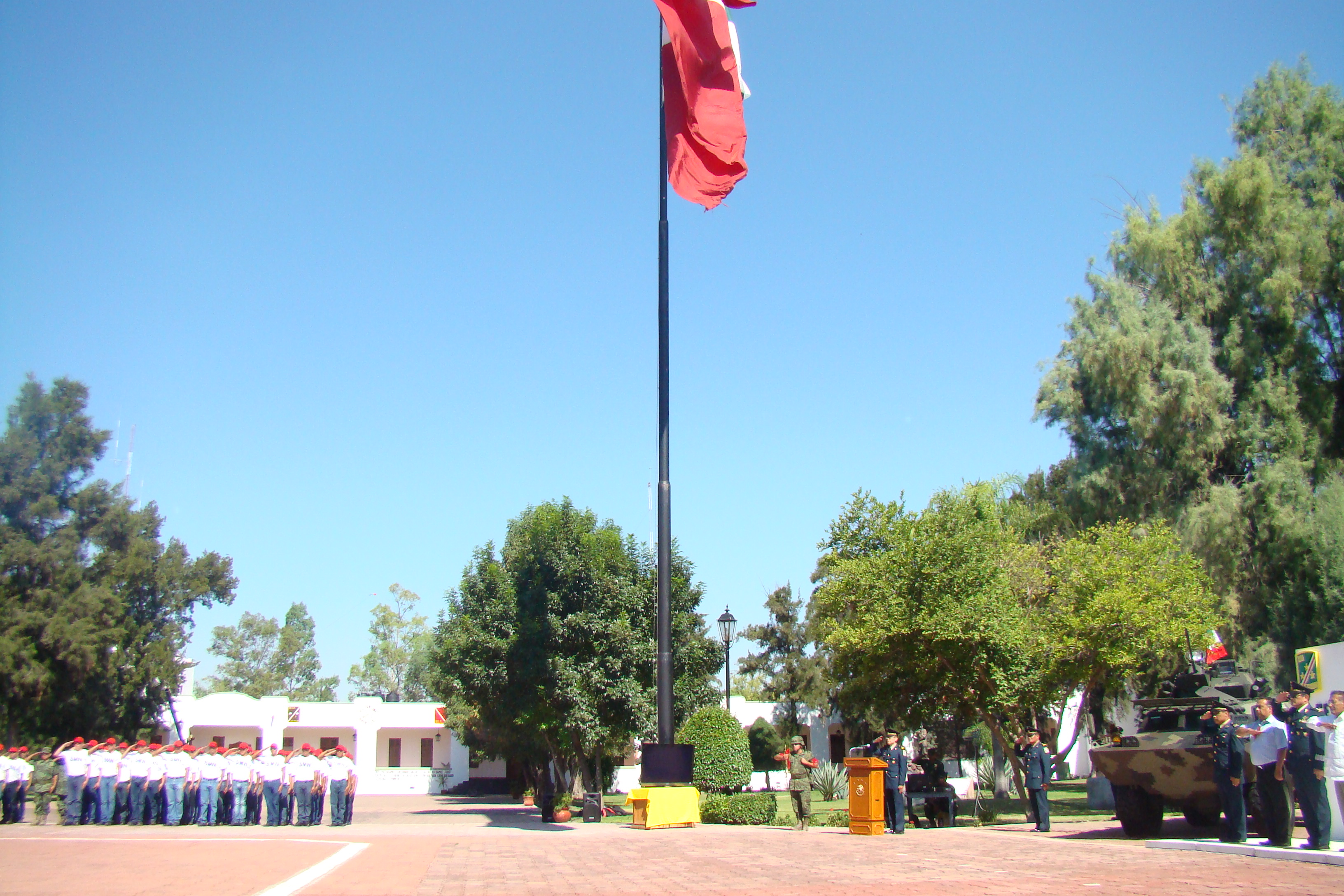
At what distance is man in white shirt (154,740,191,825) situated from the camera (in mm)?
20156

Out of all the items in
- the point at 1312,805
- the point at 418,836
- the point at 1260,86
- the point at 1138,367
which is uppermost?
the point at 1260,86

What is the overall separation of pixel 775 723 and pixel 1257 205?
93.4ft

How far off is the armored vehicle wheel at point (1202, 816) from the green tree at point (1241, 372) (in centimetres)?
1378

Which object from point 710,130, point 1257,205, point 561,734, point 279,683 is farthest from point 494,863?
point 279,683

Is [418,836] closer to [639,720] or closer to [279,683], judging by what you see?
[639,720]

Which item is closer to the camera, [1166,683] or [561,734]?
[1166,683]

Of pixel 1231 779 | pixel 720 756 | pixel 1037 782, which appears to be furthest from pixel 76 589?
pixel 1231 779

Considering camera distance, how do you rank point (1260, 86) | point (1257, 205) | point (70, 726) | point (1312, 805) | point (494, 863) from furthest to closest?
point (70, 726)
point (1260, 86)
point (1257, 205)
point (494, 863)
point (1312, 805)

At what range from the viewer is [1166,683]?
15.6 meters

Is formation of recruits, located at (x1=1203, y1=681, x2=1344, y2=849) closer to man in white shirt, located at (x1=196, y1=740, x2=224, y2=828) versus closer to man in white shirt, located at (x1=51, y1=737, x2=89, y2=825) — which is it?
man in white shirt, located at (x1=196, y1=740, x2=224, y2=828)

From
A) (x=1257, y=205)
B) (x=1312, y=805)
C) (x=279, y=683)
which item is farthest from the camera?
(x=279, y=683)

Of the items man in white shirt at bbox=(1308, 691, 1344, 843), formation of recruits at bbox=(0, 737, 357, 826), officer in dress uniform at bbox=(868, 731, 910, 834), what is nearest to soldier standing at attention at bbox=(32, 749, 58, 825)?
formation of recruits at bbox=(0, 737, 357, 826)

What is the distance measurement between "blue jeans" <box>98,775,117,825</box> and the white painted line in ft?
29.1

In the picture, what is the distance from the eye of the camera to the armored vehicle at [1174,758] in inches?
498
